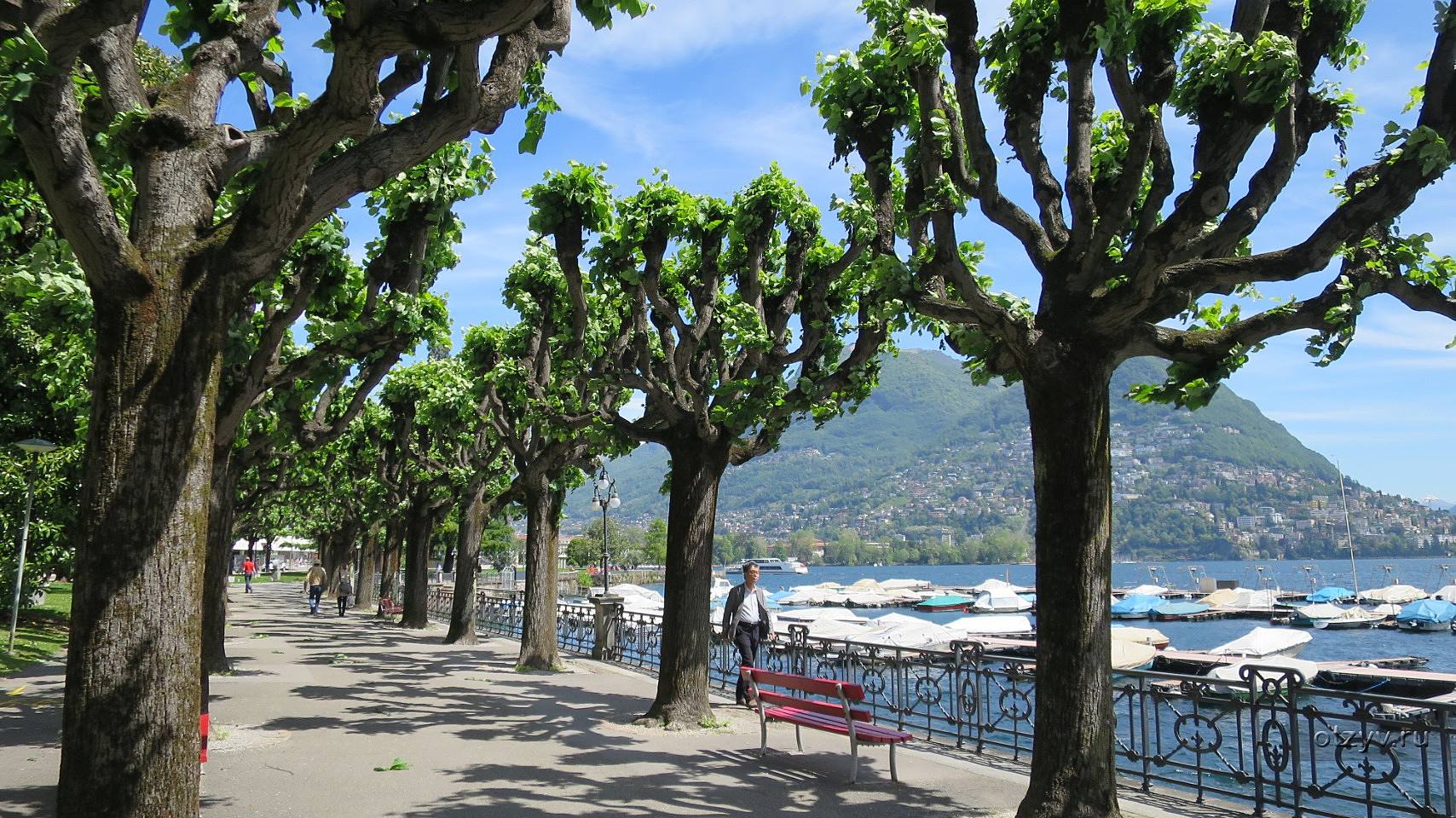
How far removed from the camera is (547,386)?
1517 centimetres

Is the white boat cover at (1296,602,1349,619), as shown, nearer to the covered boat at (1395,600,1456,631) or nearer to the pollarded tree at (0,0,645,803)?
the covered boat at (1395,600,1456,631)

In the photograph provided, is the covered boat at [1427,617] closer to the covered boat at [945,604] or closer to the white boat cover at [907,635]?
the white boat cover at [907,635]

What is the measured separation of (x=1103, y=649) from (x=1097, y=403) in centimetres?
169

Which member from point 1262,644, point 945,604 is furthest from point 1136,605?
point 1262,644

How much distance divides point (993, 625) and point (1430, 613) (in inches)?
1186

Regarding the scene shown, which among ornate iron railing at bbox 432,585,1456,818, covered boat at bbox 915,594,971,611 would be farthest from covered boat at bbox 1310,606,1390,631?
ornate iron railing at bbox 432,585,1456,818

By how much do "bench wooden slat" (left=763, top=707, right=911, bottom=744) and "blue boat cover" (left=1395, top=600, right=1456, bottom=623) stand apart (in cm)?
6368

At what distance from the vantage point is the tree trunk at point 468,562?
21688mm

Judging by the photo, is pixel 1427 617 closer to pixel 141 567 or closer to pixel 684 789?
pixel 684 789

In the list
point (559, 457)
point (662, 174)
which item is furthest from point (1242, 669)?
point (559, 457)

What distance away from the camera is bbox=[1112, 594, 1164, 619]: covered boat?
71.4 m

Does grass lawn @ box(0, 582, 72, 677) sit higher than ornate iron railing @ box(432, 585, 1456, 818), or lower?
lower

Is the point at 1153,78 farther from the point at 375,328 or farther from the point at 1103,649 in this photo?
the point at 375,328

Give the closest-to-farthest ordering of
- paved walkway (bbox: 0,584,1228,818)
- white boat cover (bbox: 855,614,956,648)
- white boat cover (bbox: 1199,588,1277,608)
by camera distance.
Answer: paved walkway (bbox: 0,584,1228,818)
white boat cover (bbox: 855,614,956,648)
white boat cover (bbox: 1199,588,1277,608)
